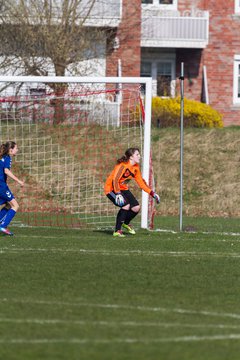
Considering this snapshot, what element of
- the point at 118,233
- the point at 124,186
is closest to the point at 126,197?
the point at 124,186

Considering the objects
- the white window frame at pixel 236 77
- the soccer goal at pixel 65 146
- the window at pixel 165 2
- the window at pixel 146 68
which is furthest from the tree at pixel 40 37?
the white window frame at pixel 236 77

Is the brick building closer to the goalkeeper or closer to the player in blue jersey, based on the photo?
the goalkeeper

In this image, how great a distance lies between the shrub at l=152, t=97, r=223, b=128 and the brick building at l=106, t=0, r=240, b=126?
132 inches

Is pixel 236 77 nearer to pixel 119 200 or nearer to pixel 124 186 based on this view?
pixel 124 186

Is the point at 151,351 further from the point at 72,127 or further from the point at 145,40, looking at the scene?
the point at 145,40

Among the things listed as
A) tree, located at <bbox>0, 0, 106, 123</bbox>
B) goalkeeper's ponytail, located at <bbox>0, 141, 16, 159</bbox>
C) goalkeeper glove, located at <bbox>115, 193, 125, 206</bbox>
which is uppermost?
tree, located at <bbox>0, 0, 106, 123</bbox>

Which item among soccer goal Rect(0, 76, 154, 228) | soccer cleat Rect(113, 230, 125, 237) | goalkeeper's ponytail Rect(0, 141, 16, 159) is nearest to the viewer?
goalkeeper's ponytail Rect(0, 141, 16, 159)

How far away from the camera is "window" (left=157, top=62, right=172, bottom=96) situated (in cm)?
3984

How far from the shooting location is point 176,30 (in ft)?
129

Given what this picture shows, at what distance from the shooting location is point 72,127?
25469 mm

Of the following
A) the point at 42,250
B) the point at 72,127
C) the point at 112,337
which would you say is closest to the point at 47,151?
the point at 72,127

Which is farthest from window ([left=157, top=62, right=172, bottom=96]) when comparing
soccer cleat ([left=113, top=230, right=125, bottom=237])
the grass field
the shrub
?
the grass field

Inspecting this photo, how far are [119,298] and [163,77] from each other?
31.1m

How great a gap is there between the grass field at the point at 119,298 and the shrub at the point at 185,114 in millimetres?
16622
